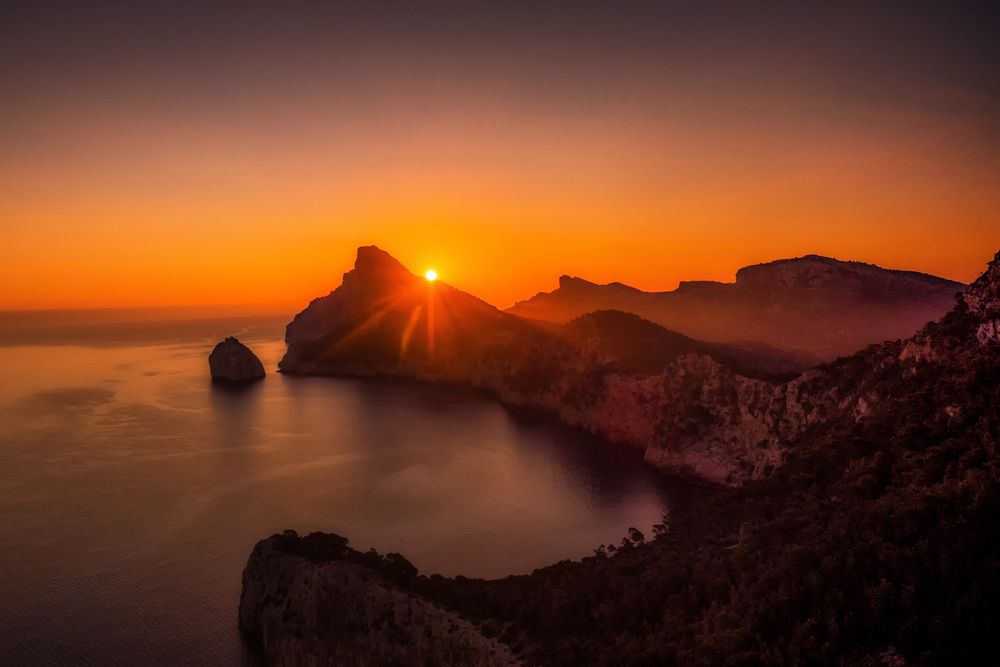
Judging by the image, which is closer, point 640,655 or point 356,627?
point 640,655

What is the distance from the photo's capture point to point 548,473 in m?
75.7

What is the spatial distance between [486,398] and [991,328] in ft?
355

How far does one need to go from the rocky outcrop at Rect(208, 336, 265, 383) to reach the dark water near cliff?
35.2 metres

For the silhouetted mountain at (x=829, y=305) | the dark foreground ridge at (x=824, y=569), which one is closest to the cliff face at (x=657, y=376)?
the dark foreground ridge at (x=824, y=569)

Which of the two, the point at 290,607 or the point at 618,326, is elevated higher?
the point at 618,326

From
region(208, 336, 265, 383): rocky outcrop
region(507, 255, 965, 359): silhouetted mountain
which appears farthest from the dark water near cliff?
region(507, 255, 965, 359): silhouetted mountain

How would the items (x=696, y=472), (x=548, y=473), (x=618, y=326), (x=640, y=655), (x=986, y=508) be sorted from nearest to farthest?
(x=986, y=508) < (x=640, y=655) < (x=696, y=472) < (x=548, y=473) < (x=618, y=326)

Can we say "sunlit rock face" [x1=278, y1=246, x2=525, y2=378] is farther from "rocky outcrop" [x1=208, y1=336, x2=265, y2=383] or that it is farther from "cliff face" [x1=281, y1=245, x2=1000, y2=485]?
"rocky outcrop" [x1=208, y1=336, x2=265, y2=383]

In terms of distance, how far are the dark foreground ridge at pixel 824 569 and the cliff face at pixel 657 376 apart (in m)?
0.72

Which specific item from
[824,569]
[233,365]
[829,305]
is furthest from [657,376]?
[233,365]

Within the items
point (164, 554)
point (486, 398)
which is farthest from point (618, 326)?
point (164, 554)

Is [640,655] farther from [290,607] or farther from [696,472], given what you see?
[696,472]

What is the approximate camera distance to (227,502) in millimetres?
65312

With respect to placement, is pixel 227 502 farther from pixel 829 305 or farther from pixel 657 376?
pixel 829 305
